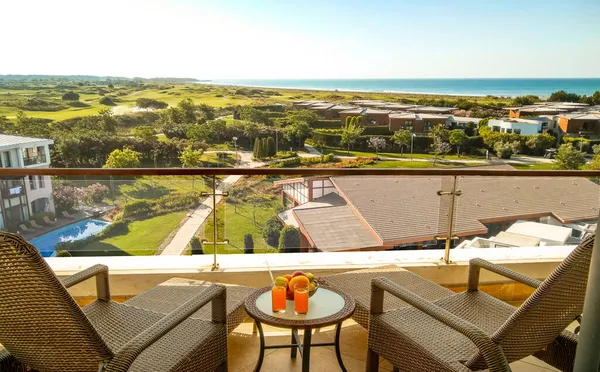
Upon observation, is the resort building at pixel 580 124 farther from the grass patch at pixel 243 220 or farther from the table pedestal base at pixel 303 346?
the table pedestal base at pixel 303 346

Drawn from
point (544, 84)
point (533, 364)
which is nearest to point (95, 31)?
point (544, 84)

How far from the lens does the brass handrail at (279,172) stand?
3.02 metres

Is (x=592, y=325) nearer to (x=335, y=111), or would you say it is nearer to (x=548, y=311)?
(x=548, y=311)

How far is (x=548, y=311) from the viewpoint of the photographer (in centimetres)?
176

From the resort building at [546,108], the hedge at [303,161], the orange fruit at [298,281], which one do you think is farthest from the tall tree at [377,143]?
the orange fruit at [298,281]

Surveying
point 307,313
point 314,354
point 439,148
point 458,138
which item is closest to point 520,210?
point 314,354

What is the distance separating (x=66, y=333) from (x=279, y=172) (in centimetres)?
183

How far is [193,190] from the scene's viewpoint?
329 cm

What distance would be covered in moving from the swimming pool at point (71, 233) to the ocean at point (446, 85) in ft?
85.5

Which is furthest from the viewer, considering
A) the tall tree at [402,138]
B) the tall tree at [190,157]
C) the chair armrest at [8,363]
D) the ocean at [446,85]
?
the tall tree at [190,157]

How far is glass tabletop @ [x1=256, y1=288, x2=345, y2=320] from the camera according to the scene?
205cm

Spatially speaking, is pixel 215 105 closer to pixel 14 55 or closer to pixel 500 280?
pixel 14 55

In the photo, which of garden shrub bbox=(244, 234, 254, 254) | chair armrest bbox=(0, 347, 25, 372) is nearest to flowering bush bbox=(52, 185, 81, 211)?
garden shrub bbox=(244, 234, 254, 254)

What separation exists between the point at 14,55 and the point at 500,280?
31057 millimetres
